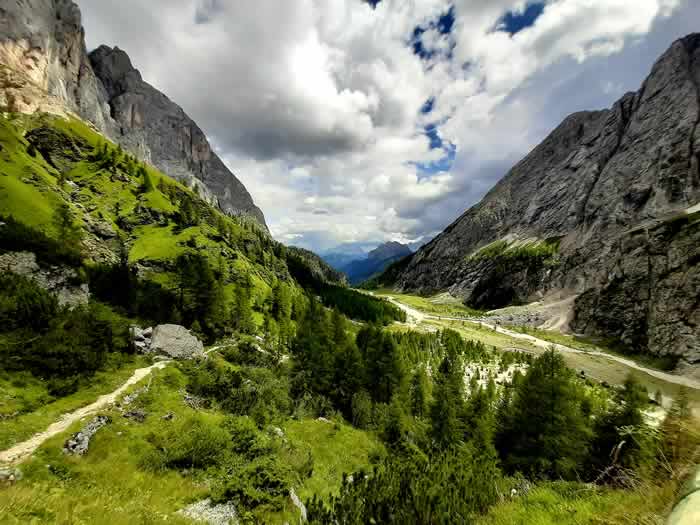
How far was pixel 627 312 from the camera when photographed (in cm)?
10362

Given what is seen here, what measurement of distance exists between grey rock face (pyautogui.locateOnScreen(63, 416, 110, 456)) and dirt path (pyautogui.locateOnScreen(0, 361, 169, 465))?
4.35 feet

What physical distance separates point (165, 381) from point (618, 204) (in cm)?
19139

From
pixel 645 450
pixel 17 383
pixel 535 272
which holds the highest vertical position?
pixel 535 272

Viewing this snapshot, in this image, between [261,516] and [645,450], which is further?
[261,516]

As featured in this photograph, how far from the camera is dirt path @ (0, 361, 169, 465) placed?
1652 centimetres

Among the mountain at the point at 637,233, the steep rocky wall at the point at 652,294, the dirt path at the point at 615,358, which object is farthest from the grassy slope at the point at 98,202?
the mountain at the point at 637,233

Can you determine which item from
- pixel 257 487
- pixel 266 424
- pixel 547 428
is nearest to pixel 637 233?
pixel 547 428

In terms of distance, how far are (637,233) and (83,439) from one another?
158732 millimetres

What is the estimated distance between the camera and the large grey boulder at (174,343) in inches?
1431

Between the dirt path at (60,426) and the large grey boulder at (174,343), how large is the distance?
22.1 ft

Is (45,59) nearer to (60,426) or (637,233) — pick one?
(60,426)

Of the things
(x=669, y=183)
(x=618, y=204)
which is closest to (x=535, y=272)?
(x=618, y=204)

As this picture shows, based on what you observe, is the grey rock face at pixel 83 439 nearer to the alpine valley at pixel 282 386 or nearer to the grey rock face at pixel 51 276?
the alpine valley at pixel 282 386

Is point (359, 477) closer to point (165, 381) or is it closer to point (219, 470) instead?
point (219, 470)
